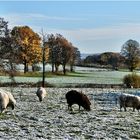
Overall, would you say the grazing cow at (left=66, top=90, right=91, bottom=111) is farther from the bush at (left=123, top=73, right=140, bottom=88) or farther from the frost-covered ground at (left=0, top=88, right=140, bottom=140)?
the bush at (left=123, top=73, right=140, bottom=88)

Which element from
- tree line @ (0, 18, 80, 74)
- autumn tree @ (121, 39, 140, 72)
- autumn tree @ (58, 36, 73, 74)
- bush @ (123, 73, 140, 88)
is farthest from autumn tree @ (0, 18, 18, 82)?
autumn tree @ (121, 39, 140, 72)

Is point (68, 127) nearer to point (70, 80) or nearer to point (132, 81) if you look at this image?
point (132, 81)

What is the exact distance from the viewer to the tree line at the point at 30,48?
55.8 meters

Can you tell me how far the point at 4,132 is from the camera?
20.3m

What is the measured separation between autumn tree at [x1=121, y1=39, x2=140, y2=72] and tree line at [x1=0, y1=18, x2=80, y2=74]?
2219 cm

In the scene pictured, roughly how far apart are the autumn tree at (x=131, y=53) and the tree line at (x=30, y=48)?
22.2 meters

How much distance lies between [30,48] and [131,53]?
2536 inches

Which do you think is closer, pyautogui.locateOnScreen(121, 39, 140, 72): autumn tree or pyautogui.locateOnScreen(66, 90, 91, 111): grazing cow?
pyautogui.locateOnScreen(66, 90, 91, 111): grazing cow

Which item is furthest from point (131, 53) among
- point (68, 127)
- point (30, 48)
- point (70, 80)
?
point (68, 127)

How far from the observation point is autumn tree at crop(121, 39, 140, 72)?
525ft

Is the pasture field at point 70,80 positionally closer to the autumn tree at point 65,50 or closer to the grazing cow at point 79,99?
the autumn tree at point 65,50

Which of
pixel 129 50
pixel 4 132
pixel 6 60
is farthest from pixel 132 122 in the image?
pixel 129 50

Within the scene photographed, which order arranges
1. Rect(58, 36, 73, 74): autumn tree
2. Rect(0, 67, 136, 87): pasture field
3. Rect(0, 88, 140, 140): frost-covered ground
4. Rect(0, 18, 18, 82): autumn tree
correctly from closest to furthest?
1. Rect(0, 88, 140, 140): frost-covered ground
2. Rect(0, 18, 18, 82): autumn tree
3. Rect(0, 67, 136, 87): pasture field
4. Rect(58, 36, 73, 74): autumn tree

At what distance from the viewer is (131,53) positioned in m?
166
